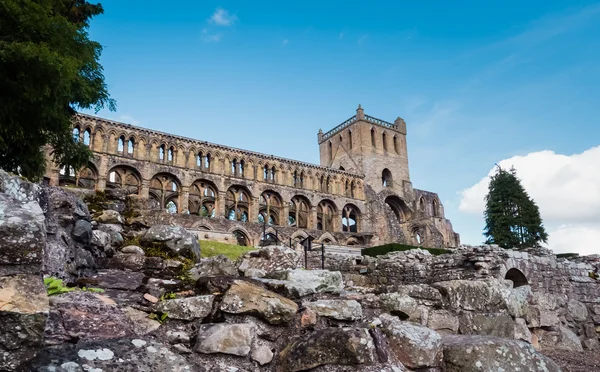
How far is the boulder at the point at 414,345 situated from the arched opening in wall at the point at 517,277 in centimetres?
870

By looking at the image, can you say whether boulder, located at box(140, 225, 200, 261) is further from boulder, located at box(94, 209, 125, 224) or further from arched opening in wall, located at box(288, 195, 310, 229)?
arched opening in wall, located at box(288, 195, 310, 229)

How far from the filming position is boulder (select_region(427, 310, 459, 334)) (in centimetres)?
484

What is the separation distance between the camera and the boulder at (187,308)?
3.39m

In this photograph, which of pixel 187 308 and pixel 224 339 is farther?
pixel 187 308

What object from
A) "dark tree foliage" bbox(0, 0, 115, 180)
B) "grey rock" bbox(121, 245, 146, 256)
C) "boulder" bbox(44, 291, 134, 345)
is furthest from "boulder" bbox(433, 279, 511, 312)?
"dark tree foliage" bbox(0, 0, 115, 180)

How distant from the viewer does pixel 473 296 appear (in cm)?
511

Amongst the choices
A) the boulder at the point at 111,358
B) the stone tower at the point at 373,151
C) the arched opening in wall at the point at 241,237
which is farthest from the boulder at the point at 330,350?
the stone tower at the point at 373,151

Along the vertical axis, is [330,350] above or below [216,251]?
below

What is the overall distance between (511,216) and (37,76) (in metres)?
45.5

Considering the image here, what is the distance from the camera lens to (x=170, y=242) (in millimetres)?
5797

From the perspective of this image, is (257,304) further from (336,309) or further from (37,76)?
(37,76)

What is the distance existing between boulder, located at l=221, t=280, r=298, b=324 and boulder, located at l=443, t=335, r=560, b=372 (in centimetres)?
141

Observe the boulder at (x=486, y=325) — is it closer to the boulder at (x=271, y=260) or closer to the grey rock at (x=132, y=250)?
the boulder at (x=271, y=260)

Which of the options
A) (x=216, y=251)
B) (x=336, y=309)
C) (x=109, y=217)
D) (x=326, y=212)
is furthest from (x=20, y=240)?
(x=326, y=212)
